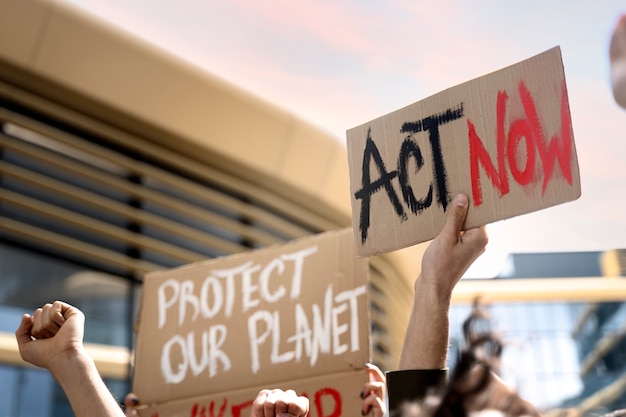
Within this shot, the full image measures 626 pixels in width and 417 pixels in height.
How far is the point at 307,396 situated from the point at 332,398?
0.29 ft

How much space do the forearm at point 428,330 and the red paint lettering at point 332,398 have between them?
37.2 inches

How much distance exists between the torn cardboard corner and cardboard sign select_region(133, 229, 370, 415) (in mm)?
20

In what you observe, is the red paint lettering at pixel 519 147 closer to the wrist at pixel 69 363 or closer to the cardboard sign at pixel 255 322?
the wrist at pixel 69 363

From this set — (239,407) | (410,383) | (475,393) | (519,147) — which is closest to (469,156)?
(519,147)

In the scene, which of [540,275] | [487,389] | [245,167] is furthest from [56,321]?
[540,275]

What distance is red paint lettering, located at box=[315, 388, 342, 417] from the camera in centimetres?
229

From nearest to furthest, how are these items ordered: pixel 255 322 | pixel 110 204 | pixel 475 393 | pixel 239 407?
pixel 475 393 < pixel 239 407 < pixel 255 322 < pixel 110 204

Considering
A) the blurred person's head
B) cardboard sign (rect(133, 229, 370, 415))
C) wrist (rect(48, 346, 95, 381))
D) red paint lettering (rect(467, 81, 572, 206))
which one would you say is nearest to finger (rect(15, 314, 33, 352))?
wrist (rect(48, 346, 95, 381))

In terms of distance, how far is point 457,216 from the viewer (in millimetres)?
1532

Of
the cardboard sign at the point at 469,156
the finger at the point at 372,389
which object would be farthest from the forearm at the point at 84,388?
the finger at the point at 372,389

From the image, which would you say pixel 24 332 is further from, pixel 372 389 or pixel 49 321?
pixel 372 389

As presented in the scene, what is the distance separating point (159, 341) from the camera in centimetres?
277

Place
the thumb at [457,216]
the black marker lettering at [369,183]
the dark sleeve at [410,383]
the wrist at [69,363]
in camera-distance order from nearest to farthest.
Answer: the dark sleeve at [410,383], the wrist at [69,363], the thumb at [457,216], the black marker lettering at [369,183]

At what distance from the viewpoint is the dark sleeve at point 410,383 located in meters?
1.29
